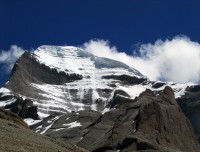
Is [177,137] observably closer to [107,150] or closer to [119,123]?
[119,123]

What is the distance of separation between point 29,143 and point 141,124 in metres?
97.9

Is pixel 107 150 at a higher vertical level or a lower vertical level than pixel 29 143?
lower

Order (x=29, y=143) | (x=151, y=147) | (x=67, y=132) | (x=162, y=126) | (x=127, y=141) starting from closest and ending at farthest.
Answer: (x=29, y=143) < (x=151, y=147) < (x=127, y=141) < (x=162, y=126) < (x=67, y=132)

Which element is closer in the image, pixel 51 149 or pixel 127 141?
pixel 51 149

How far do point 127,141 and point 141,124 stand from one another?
1062 inches

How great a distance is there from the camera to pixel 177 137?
484 ft

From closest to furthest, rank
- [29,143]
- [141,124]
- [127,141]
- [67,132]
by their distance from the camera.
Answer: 1. [29,143]
2. [127,141]
3. [141,124]
4. [67,132]

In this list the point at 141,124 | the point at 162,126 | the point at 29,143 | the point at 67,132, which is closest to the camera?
the point at 29,143

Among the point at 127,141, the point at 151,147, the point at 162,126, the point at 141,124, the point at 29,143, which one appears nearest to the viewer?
the point at 29,143

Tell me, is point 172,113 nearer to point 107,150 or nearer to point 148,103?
point 148,103

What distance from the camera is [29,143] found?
1700 inches

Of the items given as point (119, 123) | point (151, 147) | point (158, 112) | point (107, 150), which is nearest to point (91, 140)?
point (119, 123)

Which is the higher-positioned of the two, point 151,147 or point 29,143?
point 29,143

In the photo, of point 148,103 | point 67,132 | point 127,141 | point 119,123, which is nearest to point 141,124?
point 119,123
